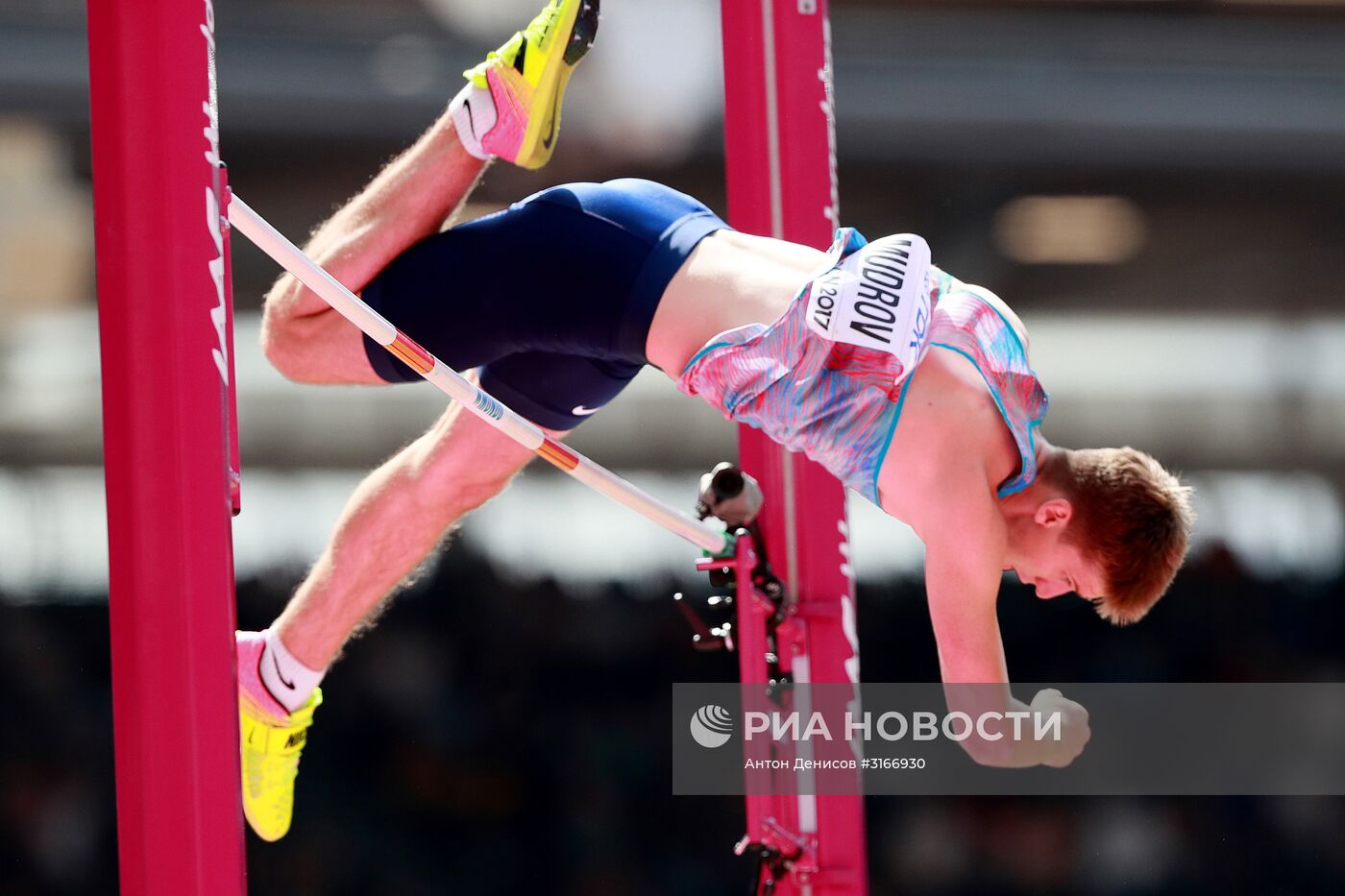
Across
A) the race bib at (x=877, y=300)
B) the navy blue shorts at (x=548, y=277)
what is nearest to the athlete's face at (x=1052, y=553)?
the race bib at (x=877, y=300)

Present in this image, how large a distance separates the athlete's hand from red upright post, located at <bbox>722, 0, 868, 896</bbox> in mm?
462

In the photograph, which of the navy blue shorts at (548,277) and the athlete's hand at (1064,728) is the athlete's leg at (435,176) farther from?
the athlete's hand at (1064,728)

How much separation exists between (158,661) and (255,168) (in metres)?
5.92

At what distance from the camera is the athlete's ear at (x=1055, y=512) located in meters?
2.50

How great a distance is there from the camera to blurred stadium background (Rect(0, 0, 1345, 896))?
6.30 meters

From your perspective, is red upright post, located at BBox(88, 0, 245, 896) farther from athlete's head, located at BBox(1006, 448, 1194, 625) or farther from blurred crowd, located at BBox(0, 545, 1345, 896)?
blurred crowd, located at BBox(0, 545, 1345, 896)

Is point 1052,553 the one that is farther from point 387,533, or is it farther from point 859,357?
point 387,533

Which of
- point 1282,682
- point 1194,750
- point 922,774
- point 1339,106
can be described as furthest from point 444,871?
point 1339,106

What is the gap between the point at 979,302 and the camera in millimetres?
2512

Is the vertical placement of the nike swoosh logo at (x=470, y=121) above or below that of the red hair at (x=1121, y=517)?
above

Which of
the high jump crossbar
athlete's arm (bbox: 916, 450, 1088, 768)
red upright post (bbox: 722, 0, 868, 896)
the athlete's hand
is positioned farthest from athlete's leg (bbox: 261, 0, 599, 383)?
the athlete's hand

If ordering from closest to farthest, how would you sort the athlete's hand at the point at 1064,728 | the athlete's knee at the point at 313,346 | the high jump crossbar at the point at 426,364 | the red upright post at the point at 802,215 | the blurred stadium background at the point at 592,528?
the high jump crossbar at the point at 426,364, the athlete's hand at the point at 1064,728, the athlete's knee at the point at 313,346, the red upright post at the point at 802,215, the blurred stadium background at the point at 592,528

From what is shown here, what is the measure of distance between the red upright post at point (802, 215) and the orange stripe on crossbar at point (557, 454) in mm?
482

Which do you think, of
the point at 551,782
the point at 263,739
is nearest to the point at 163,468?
the point at 263,739
